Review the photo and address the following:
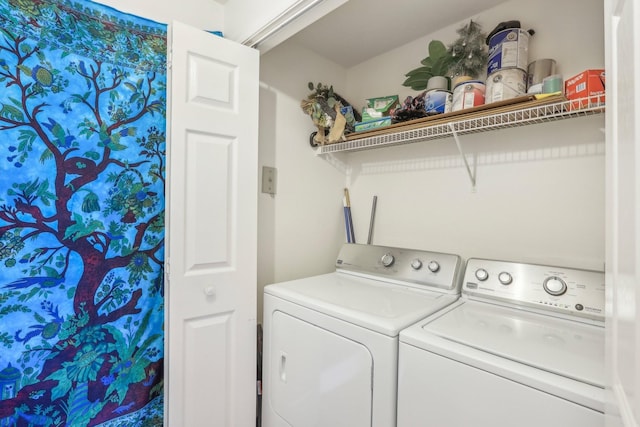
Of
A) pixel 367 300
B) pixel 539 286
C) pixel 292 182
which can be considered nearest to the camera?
pixel 539 286

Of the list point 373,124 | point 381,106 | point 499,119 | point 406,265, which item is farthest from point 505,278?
point 381,106

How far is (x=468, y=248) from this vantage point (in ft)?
5.69

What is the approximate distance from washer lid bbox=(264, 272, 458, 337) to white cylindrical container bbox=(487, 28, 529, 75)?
1.11 m

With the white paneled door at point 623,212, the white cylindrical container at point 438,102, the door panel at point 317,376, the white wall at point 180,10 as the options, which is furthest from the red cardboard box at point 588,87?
the white wall at point 180,10

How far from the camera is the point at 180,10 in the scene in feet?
5.22

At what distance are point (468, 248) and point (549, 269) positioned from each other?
47cm

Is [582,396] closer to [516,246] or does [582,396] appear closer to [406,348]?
[406,348]

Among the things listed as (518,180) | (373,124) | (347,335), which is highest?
(373,124)

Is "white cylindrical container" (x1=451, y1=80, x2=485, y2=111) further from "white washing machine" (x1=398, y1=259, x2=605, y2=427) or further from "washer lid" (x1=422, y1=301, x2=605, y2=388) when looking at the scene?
"washer lid" (x1=422, y1=301, x2=605, y2=388)

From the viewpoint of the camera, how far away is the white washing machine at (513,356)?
2.59 feet

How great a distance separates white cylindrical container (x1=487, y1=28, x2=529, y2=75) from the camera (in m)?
1.42

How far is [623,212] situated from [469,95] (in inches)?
43.7

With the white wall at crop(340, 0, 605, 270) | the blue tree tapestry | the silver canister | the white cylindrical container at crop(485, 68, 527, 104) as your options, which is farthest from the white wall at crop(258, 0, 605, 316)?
the blue tree tapestry

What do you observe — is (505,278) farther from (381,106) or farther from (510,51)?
(381,106)
